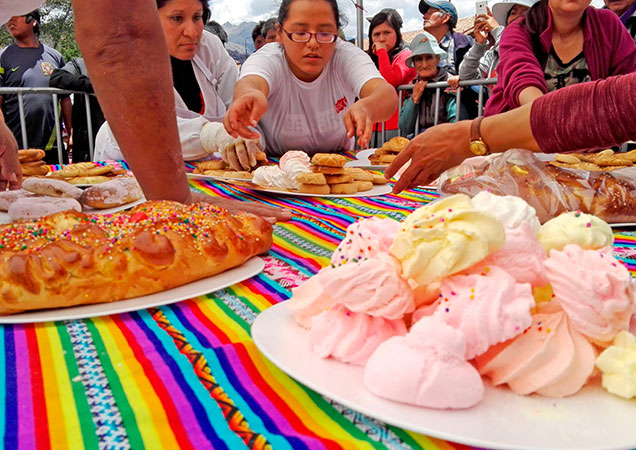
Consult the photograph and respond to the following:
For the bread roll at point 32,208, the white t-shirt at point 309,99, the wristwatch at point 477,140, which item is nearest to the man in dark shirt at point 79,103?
the white t-shirt at point 309,99

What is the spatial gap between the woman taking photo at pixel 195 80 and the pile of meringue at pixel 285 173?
1.25 ft

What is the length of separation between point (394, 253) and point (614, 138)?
1068mm

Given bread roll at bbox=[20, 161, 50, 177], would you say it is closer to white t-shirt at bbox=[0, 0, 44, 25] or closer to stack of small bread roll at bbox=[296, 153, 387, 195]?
white t-shirt at bbox=[0, 0, 44, 25]

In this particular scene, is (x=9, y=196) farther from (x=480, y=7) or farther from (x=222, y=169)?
(x=480, y=7)

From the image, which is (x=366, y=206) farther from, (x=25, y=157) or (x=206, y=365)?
(x=25, y=157)

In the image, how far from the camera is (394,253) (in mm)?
728

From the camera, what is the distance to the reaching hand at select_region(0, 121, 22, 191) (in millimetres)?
1821

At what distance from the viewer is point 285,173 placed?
7.53 feet

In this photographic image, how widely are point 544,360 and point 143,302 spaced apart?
74cm

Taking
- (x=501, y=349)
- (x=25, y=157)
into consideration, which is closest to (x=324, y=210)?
(x=501, y=349)

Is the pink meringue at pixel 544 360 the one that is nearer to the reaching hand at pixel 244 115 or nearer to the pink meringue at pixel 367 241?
the pink meringue at pixel 367 241

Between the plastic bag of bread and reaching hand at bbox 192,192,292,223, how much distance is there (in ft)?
2.06

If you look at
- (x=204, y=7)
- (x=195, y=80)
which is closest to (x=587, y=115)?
(x=195, y=80)

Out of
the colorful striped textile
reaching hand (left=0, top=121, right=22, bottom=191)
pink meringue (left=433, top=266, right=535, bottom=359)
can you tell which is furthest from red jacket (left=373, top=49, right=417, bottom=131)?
pink meringue (left=433, top=266, right=535, bottom=359)
